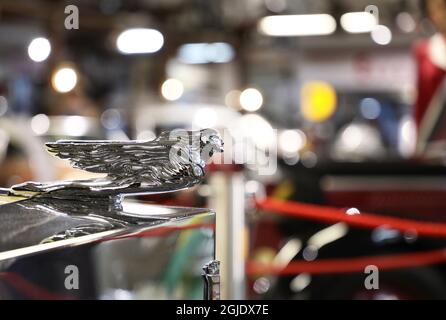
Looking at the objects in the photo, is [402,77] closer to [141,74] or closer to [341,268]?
[341,268]

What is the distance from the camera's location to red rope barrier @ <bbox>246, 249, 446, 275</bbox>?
2.37 meters

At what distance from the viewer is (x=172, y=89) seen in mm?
11008

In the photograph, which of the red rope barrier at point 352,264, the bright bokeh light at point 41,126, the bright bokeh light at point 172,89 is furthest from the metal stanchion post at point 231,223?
the bright bokeh light at point 172,89

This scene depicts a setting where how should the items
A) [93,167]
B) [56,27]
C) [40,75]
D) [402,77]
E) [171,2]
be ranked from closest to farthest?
[93,167] → [402,77] → [56,27] → [40,75] → [171,2]

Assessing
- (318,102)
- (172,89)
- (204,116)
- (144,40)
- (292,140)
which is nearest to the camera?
(144,40)

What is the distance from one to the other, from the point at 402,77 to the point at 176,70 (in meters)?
4.62

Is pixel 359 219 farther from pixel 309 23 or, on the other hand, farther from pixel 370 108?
pixel 370 108

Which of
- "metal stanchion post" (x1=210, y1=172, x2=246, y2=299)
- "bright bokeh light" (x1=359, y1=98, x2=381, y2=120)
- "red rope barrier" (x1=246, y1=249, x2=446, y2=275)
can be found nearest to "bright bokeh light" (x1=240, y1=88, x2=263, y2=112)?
"bright bokeh light" (x1=359, y1=98, x2=381, y2=120)

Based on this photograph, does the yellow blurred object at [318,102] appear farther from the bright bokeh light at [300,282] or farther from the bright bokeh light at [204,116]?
the bright bokeh light at [300,282]

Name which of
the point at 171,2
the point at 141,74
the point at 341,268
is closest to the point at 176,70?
the point at 141,74

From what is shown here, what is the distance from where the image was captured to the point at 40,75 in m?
8.05

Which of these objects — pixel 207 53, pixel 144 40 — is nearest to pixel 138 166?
pixel 144 40

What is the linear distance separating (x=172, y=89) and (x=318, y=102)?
2.61 m
